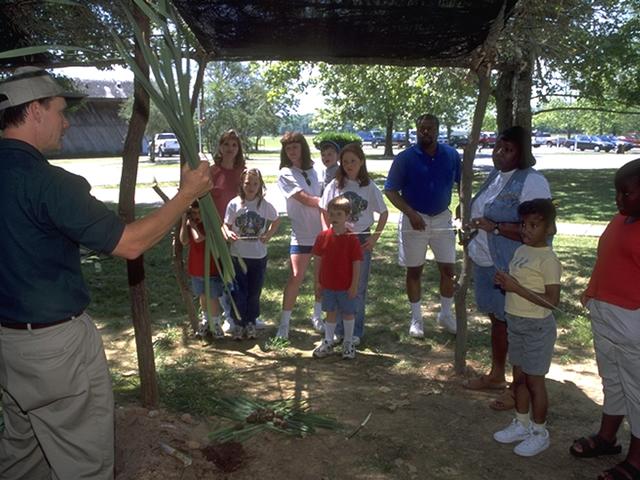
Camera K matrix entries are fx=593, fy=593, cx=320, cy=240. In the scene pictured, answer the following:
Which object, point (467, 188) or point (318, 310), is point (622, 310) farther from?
point (318, 310)

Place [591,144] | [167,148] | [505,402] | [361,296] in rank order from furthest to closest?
[591,144], [167,148], [361,296], [505,402]

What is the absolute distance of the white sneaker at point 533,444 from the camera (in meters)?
3.27

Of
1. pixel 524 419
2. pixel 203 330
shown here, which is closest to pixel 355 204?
pixel 203 330

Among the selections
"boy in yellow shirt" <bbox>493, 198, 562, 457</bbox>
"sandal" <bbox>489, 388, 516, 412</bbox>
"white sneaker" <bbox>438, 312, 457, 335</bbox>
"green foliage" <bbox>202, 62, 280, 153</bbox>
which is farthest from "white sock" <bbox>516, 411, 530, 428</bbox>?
"green foliage" <bbox>202, 62, 280, 153</bbox>

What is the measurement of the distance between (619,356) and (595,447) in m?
0.58

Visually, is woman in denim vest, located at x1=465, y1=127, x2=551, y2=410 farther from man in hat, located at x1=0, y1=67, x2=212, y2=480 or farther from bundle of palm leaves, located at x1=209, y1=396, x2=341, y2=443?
man in hat, located at x1=0, y1=67, x2=212, y2=480

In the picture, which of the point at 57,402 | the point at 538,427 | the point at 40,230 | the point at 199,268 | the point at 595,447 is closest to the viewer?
the point at 40,230

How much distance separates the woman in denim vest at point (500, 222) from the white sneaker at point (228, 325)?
85.2 inches

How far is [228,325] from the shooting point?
17.5 feet

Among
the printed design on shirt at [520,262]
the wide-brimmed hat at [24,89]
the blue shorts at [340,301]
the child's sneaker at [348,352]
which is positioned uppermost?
the wide-brimmed hat at [24,89]

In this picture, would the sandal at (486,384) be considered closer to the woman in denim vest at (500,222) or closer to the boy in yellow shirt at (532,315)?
the woman in denim vest at (500,222)

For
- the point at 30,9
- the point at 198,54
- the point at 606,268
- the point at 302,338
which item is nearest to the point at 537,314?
the point at 606,268

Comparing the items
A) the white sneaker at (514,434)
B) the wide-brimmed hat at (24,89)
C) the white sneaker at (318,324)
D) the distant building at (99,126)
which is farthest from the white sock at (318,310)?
the distant building at (99,126)

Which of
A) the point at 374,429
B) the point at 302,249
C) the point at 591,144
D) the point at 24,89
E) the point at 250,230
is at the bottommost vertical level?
the point at 374,429
